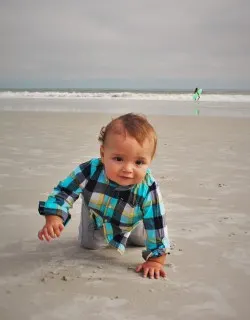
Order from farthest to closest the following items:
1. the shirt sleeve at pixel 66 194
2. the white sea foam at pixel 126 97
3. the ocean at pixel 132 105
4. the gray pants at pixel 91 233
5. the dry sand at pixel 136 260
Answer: the white sea foam at pixel 126 97 → the ocean at pixel 132 105 → the gray pants at pixel 91 233 → the shirt sleeve at pixel 66 194 → the dry sand at pixel 136 260

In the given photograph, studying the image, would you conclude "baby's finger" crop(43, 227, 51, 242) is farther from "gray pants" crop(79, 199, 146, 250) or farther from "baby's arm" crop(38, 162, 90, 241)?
"gray pants" crop(79, 199, 146, 250)

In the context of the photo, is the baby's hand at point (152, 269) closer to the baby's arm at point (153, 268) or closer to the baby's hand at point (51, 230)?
the baby's arm at point (153, 268)

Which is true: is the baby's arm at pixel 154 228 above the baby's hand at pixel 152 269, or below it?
above

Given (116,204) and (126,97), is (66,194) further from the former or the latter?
(126,97)

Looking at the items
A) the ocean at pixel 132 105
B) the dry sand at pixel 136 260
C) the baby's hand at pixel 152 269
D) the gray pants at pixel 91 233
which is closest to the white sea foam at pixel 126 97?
the ocean at pixel 132 105

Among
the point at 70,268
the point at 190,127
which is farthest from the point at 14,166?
the point at 190,127

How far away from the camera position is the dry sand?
71.3 inches

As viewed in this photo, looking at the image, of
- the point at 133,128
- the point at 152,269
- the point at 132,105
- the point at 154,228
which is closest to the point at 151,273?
the point at 152,269

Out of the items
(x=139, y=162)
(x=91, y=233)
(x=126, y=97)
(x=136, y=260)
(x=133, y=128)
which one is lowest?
(x=136, y=260)

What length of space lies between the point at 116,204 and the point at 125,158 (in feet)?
1.01

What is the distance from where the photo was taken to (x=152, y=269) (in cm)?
212

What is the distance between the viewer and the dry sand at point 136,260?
1.81m

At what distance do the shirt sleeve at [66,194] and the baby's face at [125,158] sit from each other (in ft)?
0.68

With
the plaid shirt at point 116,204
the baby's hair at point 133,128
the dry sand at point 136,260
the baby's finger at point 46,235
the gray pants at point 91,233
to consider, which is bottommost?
the dry sand at point 136,260
